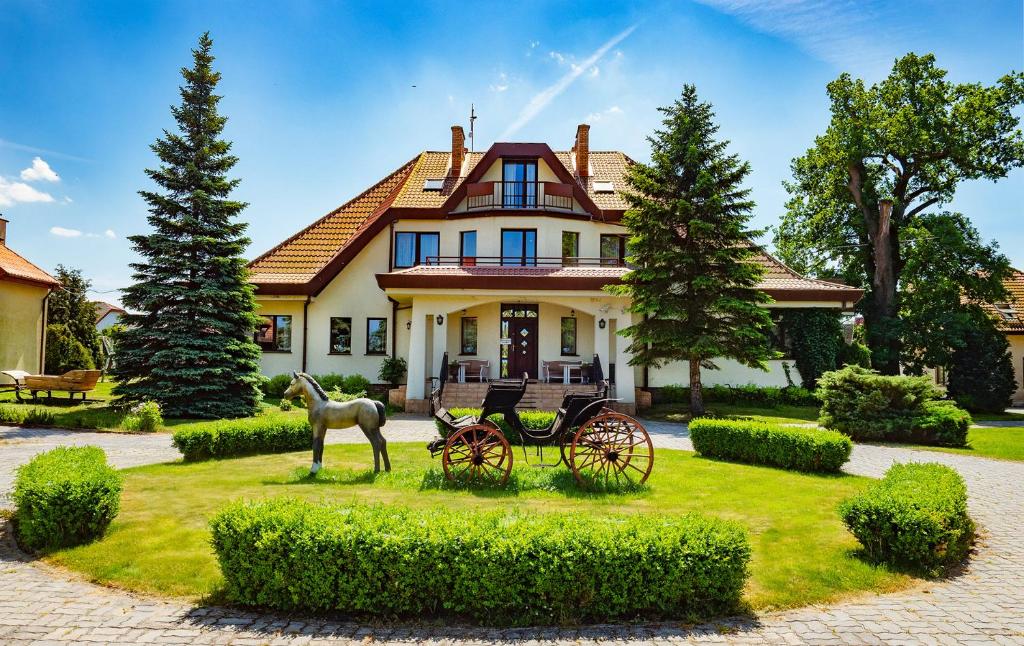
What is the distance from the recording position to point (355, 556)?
4.52m

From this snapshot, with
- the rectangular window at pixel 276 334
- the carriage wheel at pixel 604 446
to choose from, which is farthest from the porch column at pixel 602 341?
the rectangular window at pixel 276 334

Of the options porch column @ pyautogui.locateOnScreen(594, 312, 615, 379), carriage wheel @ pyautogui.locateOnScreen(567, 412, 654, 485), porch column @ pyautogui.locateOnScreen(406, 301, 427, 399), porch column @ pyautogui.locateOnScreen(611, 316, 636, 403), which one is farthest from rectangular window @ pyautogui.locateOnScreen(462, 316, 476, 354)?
carriage wheel @ pyautogui.locateOnScreen(567, 412, 654, 485)

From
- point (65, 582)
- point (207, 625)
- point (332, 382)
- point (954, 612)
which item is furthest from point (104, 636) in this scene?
point (332, 382)

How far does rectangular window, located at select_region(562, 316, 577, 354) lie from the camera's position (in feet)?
72.8

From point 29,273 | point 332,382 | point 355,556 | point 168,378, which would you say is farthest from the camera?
point 29,273

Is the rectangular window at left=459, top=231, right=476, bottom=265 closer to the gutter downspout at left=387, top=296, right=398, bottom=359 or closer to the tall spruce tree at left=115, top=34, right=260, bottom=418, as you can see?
the gutter downspout at left=387, top=296, right=398, bottom=359

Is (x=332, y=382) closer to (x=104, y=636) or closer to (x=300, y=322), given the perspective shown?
(x=300, y=322)

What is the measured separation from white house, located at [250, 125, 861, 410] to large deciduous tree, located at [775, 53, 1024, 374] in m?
5.46

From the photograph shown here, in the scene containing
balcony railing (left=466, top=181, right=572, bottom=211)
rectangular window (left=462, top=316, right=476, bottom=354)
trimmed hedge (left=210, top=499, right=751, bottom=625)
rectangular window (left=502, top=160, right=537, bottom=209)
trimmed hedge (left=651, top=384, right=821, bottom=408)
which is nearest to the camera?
trimmed hedge (left=210, top=499, right=751, bottom=625)

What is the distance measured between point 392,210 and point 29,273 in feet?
49.8

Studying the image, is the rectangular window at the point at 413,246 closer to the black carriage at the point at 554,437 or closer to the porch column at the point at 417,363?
the porch column at the point at 417,363

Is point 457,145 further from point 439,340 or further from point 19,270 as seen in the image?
point 19,270

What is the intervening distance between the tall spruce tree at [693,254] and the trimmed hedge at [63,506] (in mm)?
14661

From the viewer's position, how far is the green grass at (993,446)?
41.6 feet
